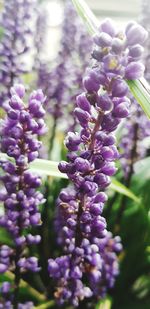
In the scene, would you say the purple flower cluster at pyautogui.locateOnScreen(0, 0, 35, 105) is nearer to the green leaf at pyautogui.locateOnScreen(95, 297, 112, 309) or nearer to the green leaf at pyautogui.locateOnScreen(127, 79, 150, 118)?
the green leaf at pyautogui.locateOnScreen(95, 297, 112, 309)

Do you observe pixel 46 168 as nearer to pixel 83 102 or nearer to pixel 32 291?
pixel 83 102

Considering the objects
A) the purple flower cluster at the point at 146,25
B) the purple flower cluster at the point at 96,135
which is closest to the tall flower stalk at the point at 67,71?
the purple flower cluster at the point at 146,25

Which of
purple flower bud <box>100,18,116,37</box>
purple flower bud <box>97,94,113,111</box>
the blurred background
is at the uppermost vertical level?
→ purple flower bud <box>100,18,116,37</box>

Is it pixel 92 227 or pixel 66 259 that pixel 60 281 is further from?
pixel 92 227

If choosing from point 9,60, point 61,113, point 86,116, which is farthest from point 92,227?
point 61,113

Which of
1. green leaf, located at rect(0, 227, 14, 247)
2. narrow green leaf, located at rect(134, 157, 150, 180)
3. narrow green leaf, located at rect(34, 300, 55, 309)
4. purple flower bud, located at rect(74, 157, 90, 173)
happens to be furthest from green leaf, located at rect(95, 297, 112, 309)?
purple flower bud, located at rect(74, 157, 90, 173)

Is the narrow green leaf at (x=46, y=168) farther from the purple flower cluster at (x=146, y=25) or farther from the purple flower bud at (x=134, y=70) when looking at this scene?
the purple flower cluster at (x=146, y=25)
